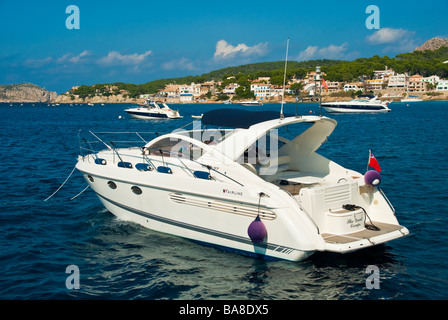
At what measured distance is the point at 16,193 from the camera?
504 inches

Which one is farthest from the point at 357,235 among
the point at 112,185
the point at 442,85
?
the point at 442,85

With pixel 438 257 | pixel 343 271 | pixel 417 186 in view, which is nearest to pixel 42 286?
pixel 343 271

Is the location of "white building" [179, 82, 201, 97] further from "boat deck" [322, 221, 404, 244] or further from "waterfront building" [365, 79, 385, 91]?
"boat deck" [322, 221, 404, 244]

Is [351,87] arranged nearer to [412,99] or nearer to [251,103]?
[412,99]

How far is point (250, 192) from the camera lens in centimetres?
717

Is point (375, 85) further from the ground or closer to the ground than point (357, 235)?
further from the ground

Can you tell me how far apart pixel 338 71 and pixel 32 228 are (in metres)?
166

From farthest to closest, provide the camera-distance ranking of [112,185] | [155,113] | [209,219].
→ [155,113] < [112,185] < [209,219]

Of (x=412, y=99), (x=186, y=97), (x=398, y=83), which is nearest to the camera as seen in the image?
(x=412, y=99)

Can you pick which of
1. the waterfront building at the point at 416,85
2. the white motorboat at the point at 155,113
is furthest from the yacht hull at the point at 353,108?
the waterfront building at the point at 416,85

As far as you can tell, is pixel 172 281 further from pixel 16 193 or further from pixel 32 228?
pixel 16 193

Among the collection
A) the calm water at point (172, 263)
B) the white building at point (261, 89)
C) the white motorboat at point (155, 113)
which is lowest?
the calm water at point (172, 263)

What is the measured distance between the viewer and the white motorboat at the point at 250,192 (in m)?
7.04

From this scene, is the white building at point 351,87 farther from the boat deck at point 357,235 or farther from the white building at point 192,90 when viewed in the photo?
the boat deck at point 357,235
